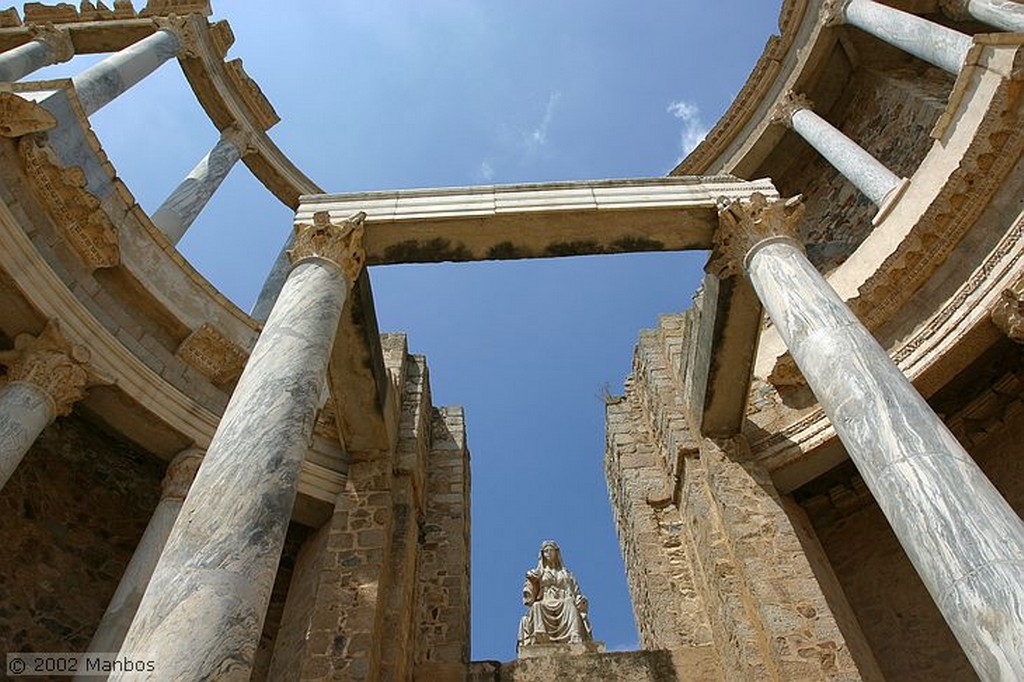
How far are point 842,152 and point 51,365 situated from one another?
12.4 metres

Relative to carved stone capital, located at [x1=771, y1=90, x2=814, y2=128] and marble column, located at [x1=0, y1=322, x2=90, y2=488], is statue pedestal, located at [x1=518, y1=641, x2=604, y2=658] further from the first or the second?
carved stone capital, located at [x1=771, y1=90, x2=814, y2=128]

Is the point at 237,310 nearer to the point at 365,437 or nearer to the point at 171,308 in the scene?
the point at 171,308

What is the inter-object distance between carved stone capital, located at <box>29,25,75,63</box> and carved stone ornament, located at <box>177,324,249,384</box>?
24.0 ft

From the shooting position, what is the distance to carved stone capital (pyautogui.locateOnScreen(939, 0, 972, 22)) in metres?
12.0

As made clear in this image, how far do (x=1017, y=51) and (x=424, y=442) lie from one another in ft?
28.5

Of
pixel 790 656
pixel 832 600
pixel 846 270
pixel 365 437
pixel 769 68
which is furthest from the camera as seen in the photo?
pixel 769 68

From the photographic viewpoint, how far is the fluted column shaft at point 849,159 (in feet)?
34.8

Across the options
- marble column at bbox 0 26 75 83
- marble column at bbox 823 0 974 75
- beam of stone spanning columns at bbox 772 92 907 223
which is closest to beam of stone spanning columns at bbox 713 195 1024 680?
beam of stone spanning columns at bbox 772 92 907 223

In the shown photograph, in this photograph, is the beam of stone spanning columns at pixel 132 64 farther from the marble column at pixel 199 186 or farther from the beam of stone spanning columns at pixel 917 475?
the beam of stone spanning columns at pixel 917 475

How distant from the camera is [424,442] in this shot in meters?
9.91

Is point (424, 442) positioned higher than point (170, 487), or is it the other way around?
point (424, 442)

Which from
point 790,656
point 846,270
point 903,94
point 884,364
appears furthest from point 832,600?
point 903,94
